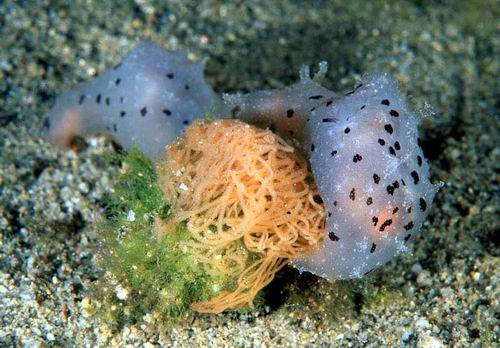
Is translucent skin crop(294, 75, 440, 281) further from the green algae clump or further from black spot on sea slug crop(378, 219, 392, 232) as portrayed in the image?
the green algae clump

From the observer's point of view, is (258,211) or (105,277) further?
(105,277)

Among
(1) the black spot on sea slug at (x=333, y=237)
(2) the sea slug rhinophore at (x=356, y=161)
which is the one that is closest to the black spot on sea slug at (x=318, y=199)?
(2) the sea slug rhinophore at (x=356, y=161)

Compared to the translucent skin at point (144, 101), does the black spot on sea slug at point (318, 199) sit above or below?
above

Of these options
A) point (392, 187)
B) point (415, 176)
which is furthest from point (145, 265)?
point (415, 176)

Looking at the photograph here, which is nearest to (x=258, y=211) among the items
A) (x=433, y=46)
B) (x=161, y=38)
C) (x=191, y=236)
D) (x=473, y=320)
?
(x=191, y=236)

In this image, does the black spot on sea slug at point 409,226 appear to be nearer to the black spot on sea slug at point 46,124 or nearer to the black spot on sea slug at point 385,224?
the black spot on sea slug at point 385,224

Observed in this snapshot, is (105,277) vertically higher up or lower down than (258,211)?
lower down

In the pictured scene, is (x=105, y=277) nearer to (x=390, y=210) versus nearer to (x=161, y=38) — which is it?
(x=390, y=210)

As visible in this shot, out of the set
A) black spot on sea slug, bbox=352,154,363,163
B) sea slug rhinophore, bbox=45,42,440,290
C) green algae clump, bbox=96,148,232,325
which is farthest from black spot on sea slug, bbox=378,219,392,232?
green algae clump, bbox=96,148,232,325

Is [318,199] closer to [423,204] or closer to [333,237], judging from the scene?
[333,237]
